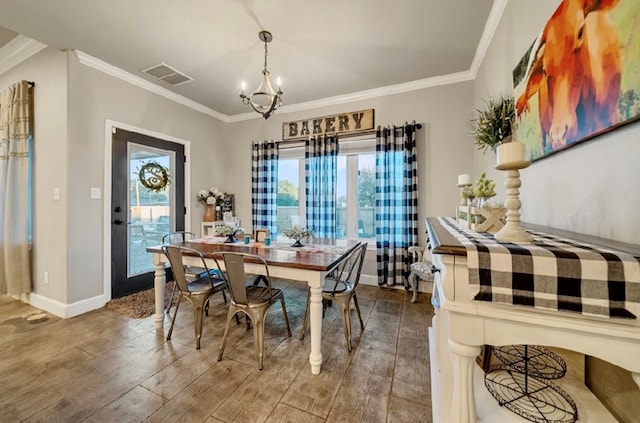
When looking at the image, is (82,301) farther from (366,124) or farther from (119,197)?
(366,124)

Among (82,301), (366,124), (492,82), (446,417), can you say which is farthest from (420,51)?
(82,301)

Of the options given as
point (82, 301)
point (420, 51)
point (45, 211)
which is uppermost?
point (420, 51)

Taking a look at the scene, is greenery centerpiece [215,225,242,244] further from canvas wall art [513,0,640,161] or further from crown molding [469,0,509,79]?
crown molding [469,0,509,79]

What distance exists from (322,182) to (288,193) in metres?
0.75

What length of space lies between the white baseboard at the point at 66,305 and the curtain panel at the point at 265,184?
2.12 meters

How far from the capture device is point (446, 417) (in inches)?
41.4

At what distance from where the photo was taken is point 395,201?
326 centimetres

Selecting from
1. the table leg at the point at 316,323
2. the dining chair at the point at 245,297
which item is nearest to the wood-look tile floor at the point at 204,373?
the table leg at the point at 316,323

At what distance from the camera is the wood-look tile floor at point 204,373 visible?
1.39m

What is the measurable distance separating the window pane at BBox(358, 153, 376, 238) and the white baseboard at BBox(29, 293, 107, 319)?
3.22 m

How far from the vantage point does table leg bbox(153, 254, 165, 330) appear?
7.14ft

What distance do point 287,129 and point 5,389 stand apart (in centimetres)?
369

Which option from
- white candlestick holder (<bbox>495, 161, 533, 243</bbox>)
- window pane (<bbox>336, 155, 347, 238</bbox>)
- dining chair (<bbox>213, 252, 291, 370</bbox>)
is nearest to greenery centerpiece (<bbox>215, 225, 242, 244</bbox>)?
dining chair (<bbox>213, 252, 291, 370</bbox>)

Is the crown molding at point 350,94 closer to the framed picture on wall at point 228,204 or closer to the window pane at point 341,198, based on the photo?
the window pane at point 341,198
